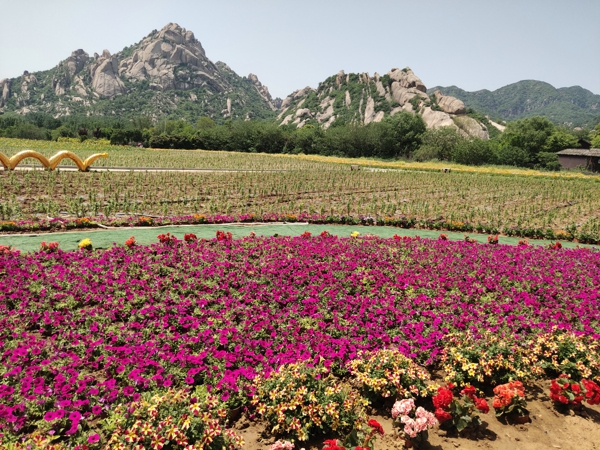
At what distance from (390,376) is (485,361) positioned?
1426mm

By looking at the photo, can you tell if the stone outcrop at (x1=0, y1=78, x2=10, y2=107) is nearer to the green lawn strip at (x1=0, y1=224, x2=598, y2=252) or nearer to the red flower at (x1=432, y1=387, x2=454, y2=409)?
the green lawn strip at (x1=0, y1=224, x2=598, y2=252)

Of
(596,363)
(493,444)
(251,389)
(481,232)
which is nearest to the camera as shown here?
(493,444)

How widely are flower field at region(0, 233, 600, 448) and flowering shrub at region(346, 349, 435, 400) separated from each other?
23mm

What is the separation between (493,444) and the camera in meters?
3.80

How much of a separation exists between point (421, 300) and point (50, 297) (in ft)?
21.6

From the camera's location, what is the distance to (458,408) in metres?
3.89

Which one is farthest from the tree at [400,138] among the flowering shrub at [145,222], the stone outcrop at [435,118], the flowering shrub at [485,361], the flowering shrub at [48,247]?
the flowering shrub at [485,361]

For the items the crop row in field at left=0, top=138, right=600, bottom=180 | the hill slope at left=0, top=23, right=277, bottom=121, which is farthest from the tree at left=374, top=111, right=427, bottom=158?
the hill slope at left=0, top=23, right=277, bottom=121

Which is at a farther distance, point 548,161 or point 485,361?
point 548,161

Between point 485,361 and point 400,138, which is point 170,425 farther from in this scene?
point 400,138

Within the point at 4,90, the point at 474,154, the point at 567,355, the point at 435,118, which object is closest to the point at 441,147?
the point at 474,154

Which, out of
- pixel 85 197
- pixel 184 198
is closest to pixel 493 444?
pixel 184 198

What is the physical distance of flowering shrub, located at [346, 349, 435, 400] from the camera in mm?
4180

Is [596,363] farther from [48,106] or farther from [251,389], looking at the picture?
Result: [48,106]
